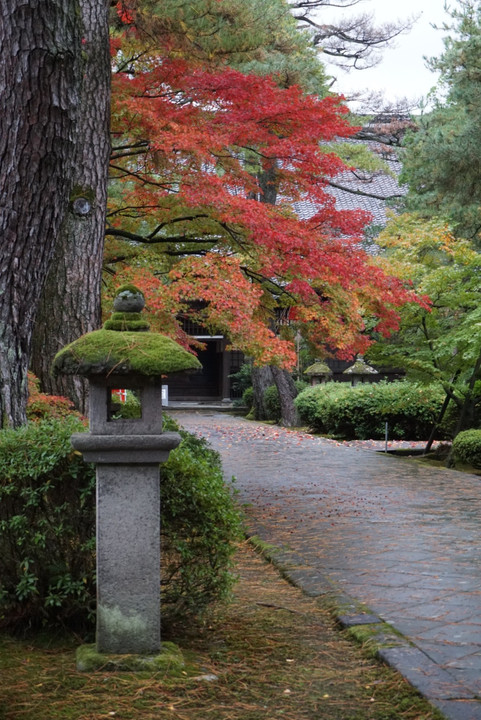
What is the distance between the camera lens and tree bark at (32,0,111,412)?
871 cm

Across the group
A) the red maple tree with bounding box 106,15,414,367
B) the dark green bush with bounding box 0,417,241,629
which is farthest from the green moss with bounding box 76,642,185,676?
the red maple tree with bounding box 106,15,414,367

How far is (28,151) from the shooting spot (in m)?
5.67

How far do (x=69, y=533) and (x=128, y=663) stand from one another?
0.71 meters

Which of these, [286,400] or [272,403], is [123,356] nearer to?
[286,400]

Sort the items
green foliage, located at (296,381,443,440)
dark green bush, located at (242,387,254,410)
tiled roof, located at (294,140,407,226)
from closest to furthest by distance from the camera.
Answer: green foliage, located at (296,381,443,440), dark green bush, located at (242,387,254,410), tiled roof, located at (294,140,407,226)

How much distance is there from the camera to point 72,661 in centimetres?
405

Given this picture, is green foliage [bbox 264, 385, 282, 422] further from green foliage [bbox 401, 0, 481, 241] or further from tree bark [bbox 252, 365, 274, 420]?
green foliage [bbox 401, 0, 481, 241]

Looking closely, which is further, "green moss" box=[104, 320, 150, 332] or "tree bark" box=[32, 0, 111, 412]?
"tree bark" box=[32, 0, 111, 412]

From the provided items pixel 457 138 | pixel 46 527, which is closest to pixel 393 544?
pixel 46 527

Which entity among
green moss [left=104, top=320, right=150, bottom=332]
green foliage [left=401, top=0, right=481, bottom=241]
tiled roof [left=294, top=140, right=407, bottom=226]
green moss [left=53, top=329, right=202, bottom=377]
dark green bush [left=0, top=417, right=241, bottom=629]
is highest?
tiled roof [left=294, top=140, right=407, bottom=226]

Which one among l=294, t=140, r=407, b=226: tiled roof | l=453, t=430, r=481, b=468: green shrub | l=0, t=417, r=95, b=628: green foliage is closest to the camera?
l=0, t=417, r=95, b=628: green foliage

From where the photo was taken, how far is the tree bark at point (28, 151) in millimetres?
5551

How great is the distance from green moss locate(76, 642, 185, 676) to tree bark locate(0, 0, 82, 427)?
2138 mm

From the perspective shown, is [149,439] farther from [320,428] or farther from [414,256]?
[320,428]
